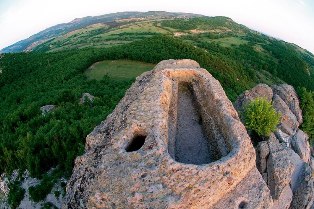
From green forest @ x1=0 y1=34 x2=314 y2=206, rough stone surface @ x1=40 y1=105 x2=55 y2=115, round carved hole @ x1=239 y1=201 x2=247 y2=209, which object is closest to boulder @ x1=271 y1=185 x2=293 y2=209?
round carved hole @ x1=239 y1=201 x2=247 y2=209

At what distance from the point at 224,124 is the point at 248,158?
3.81 metres

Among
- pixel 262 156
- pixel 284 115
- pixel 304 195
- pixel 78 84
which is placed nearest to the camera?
pixel 304 195

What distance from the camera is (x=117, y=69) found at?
7988 cm

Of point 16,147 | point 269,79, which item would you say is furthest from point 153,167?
point 269,79

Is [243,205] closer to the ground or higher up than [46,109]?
higher up

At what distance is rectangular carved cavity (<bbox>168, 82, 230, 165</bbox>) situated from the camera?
2397 centimetres

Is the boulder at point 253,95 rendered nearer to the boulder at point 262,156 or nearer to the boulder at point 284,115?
the boulder at point 284,115

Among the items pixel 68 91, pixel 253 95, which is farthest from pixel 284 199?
pixel 68 91

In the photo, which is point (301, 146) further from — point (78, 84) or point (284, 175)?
point (78, 84)

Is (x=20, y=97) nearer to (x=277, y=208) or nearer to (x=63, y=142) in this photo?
(x=63, y=142)

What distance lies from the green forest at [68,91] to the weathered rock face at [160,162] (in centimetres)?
1065

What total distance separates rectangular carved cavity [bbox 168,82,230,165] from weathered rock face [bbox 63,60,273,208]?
8cm

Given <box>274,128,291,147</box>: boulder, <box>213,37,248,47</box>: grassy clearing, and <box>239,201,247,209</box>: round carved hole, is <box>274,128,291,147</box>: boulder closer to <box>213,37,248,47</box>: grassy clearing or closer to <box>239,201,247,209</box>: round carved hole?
<box>239,201,247,209</box>: round carved hole

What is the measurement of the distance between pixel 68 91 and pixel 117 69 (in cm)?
2407
